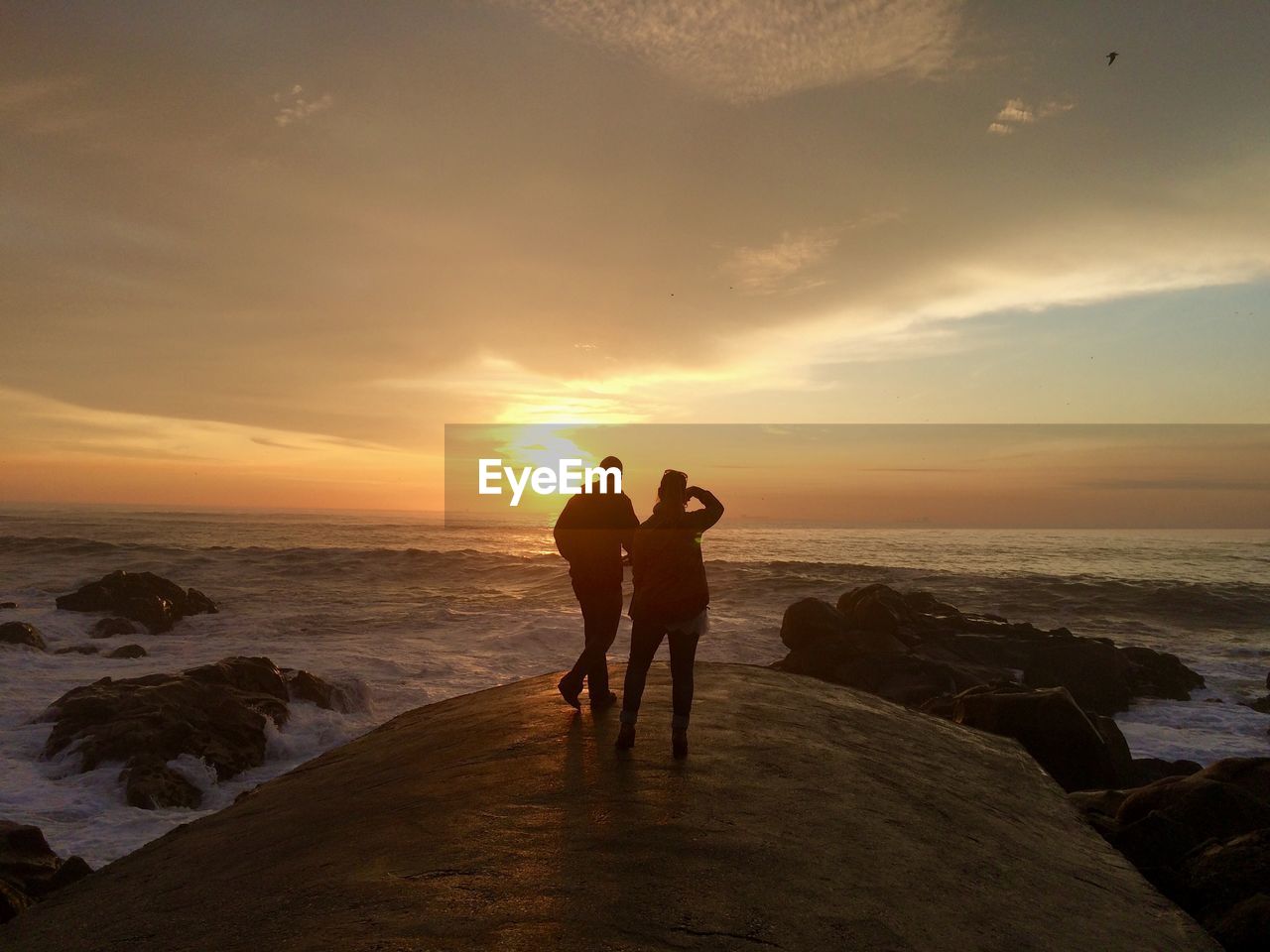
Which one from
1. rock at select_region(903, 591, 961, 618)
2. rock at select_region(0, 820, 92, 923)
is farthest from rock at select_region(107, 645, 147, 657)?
rock at select_region(903, 591, 961, 618)

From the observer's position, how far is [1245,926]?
436 cm

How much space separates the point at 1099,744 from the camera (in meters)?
8.65

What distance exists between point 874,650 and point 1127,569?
31.9m

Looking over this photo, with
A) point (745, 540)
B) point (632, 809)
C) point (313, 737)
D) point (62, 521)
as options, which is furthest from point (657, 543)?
point (62, 521)

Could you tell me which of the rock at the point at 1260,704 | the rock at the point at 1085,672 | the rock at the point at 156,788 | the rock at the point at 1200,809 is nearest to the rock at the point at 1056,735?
the rock at the point at 1200,809

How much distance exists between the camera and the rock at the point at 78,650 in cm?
1753

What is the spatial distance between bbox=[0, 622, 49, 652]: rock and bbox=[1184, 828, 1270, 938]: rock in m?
20.9

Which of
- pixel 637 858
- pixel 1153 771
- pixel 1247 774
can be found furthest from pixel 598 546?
pixel 1153 771

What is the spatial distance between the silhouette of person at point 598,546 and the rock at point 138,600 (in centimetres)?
2009

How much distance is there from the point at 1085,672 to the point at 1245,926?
13.5 metres

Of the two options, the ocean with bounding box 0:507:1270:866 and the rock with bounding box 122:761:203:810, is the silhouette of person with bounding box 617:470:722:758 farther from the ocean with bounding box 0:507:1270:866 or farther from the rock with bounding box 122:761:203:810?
the rock with bounding box 122:761:203:810

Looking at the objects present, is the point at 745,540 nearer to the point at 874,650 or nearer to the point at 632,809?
the point at 874,650

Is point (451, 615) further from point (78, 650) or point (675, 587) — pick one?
point (675, 587)

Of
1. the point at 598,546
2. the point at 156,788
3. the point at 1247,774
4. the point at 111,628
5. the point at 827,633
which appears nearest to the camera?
the point at 598,546
